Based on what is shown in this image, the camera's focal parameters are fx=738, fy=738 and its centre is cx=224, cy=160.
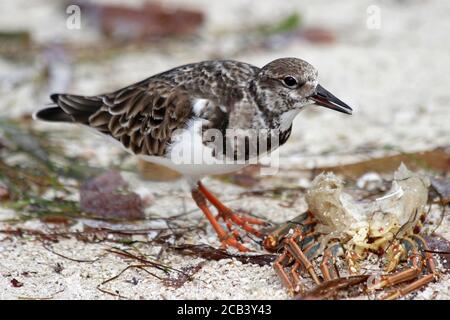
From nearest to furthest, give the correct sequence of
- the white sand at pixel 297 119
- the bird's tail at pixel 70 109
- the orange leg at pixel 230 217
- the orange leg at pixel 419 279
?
the orange leg at pixel 419 279 < the white sand at pixel 297 119 < the orange leg at pixel 230 217 < the bird's tail at pixel 70 109

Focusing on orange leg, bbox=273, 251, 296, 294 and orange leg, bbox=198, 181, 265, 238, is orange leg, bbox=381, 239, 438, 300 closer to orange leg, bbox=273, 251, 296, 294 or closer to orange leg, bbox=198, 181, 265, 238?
orange leg, bbox=273, 251, 296, 294

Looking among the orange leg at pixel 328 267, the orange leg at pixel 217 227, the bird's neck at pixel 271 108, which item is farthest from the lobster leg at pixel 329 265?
the bird's neck at pixel 271 108

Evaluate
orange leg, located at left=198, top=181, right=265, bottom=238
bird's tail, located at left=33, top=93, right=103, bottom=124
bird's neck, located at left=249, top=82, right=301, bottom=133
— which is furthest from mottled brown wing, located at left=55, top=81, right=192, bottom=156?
orange leg, located at left=198, top=181, right=265, bottom=238

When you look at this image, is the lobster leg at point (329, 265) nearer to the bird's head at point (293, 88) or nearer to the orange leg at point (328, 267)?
the orange leg at point (328, 267)

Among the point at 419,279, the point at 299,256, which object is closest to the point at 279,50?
the point at 299,256

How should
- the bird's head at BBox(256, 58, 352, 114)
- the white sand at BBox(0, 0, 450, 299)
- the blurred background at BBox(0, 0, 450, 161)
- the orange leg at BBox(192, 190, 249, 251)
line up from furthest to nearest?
the blurred background at BBox(0, 0, 450, 161)
the orange leg at BBox(192, 190, 249, 251)
the bird's head at BBox(256, 58, 352, 114)
the white sand at BBox(0, 0, 450, 299)

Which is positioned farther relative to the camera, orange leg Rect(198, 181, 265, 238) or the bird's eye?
orange leg Rect(198, 181, 265, 238)

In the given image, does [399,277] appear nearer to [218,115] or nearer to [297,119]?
[218,115]

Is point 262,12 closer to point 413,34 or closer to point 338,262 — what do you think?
point 413,34

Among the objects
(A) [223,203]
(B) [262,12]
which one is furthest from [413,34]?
(A) [223,203]
